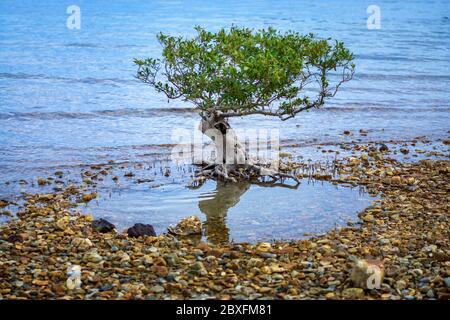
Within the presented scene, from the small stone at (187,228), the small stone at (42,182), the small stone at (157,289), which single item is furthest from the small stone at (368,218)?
the small stone at (42,182)

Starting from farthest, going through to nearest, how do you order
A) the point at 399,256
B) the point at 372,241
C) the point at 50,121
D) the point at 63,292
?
the point at 50,121, the point at 372,241, the point at 399,256, the point at 63,292

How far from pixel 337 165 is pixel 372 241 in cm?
652

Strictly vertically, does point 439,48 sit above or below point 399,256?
above

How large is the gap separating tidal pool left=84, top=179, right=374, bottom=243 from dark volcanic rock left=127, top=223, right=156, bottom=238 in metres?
0.68

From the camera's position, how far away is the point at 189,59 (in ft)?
54.9

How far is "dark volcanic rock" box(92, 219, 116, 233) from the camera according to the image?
44.1ft

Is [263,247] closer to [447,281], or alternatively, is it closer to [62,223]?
[447,281]

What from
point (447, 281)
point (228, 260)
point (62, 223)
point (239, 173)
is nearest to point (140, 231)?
point (62, 223)

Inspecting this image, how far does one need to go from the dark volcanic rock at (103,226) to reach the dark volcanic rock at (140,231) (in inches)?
18.7

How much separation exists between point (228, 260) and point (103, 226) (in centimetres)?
312

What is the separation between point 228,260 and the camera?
11.5 metres

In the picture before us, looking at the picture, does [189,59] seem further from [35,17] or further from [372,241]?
[35,17]

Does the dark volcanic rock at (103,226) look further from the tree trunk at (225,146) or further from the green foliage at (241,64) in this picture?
the tree trunk at (225,146)
